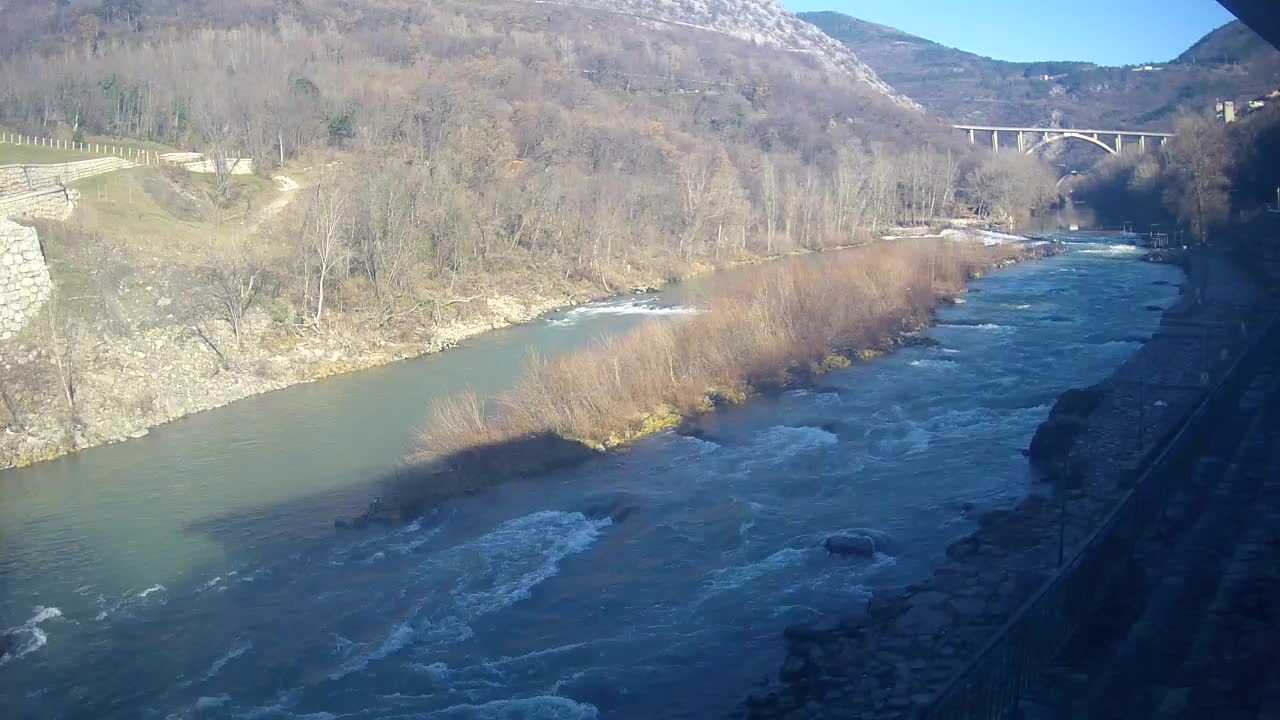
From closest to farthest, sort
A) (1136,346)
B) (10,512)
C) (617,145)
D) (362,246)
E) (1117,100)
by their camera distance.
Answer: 1. (10,512)
2. (1136,346)
3. (362,246)
4. (617,145)
5. (1117,100)

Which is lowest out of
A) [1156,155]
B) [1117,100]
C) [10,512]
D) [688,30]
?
[10,512]

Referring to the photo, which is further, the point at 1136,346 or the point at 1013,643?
the point at 1136,346

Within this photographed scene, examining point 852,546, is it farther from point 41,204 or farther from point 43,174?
point 43,174

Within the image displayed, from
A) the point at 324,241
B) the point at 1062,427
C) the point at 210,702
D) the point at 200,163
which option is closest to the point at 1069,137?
the point at 200,163

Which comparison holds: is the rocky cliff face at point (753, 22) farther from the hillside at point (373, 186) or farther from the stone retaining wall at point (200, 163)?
the stone retaining wall at point (200, 163)

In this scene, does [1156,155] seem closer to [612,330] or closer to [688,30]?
[612,330]

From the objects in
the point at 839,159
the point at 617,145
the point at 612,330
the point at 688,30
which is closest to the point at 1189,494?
the point at 612,330

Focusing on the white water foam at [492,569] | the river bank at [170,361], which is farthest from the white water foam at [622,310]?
the white water foam at [492,569]
